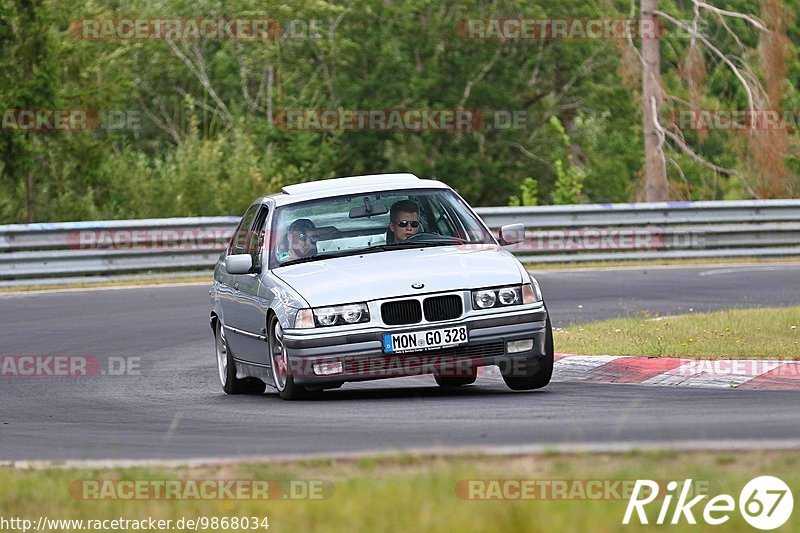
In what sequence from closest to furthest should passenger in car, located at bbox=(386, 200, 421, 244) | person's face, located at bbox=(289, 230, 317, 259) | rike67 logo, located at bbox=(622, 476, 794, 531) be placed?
rike67 logo, located at bbox=(622, 476, 794, 531) < person's face, located at bbox=(289, 230, 317, 259) < passenger in car, located at bbox=(386, 200, 421, 244)

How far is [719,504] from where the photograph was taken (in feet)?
18.8

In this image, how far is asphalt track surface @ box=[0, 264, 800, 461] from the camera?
802cm

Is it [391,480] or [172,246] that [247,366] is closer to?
[391,480]

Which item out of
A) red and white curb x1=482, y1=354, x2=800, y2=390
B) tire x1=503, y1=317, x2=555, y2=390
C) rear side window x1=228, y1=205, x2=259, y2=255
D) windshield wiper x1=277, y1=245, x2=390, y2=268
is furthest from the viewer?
rear side window x1=228, y1=205, x2=259, y2=255

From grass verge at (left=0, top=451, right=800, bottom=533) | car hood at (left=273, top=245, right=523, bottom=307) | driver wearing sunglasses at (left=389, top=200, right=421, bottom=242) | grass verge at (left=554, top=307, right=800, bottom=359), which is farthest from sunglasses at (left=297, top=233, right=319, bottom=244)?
grass verge at (left=0, top=451, right=800, bottom=533)

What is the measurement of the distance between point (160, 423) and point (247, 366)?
7.57ft

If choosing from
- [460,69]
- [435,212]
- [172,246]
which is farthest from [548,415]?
[460,69]

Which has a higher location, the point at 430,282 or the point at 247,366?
the point at 430,282

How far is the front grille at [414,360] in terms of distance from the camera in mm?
10492

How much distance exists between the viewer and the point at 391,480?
653 cm

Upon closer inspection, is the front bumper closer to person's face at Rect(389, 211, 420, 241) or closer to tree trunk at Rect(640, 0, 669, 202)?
person's face at Rect(389, 211, 420, 241)

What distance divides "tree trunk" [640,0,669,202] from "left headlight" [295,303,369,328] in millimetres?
22386

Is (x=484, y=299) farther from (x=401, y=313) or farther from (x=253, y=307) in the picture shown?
(x=253, y=307)

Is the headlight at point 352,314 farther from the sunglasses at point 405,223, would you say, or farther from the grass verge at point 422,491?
the grass verge at point 422,491
